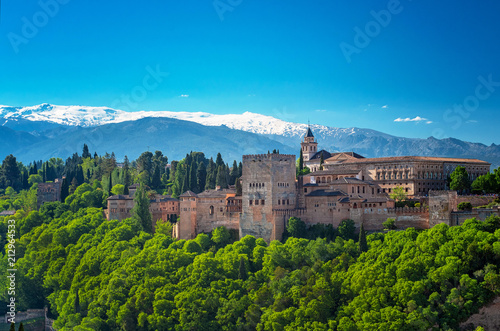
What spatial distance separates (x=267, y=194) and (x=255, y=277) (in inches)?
397

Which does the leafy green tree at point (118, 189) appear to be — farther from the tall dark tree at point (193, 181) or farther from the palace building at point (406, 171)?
the palace building at point (406, 171)

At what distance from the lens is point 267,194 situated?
237 ft

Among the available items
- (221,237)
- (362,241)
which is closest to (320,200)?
(362,241)

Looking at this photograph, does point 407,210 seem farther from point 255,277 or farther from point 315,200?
point 255,277

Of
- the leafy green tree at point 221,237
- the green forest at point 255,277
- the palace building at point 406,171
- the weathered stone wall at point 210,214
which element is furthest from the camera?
the palace building at point 406,171

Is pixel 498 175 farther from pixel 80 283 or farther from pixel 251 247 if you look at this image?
pixel 80 283

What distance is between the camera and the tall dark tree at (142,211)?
8388cm

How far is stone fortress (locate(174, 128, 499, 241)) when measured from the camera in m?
67.2

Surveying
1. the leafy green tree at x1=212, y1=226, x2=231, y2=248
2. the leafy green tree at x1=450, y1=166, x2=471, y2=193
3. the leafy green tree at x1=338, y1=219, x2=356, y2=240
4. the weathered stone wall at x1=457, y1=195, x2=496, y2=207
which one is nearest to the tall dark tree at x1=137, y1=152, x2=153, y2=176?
the leafy green tree at x1=212, y1=226, x2=231, y2=248

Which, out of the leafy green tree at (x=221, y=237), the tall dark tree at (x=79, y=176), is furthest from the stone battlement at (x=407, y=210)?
the tall dark tree at (x=79, y=176)

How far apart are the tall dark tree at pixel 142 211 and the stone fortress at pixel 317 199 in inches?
213

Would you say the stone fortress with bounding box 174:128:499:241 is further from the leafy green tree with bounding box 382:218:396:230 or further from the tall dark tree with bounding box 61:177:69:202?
the tall dark tree with bounding box 61:177:69:202

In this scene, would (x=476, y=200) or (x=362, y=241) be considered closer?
(x=362, y=241)

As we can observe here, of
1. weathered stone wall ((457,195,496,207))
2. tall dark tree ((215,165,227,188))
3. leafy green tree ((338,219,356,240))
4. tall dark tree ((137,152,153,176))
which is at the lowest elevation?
leafy green tree ((338,219,356,240))
